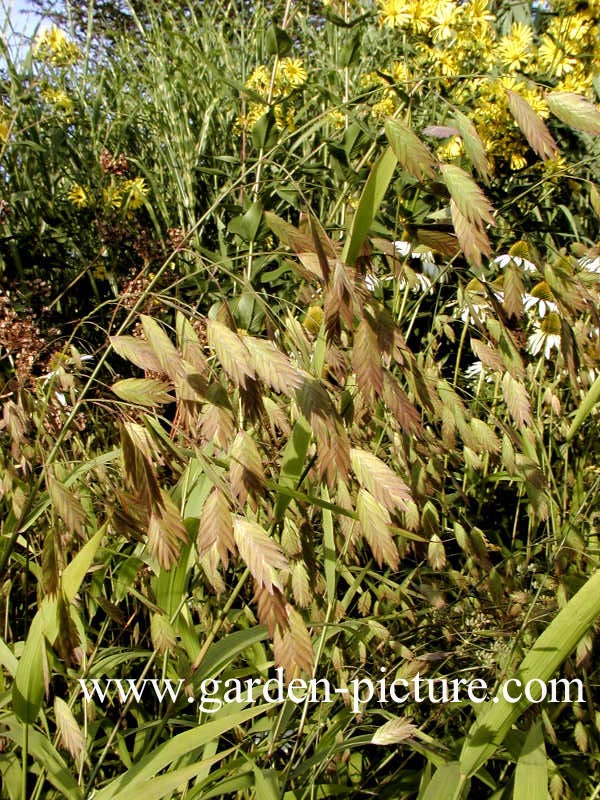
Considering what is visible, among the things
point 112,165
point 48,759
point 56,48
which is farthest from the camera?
point 56,48

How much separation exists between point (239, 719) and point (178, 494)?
343 mm

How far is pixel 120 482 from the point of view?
4.47 feet

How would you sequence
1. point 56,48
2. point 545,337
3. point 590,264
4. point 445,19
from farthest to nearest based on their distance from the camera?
point 56,48 → point 445,19 → point 545,337 → point 590,264

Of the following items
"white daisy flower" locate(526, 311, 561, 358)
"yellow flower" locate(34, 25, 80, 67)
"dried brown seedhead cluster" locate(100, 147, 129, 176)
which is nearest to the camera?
"white daisy flower" locate(526, 311, 561, 358)

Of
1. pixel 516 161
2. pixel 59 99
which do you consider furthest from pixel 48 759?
pixel 59 99

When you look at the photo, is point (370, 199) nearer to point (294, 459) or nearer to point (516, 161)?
point (294, 459)

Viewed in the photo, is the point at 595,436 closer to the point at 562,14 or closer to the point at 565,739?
the point at 565,739

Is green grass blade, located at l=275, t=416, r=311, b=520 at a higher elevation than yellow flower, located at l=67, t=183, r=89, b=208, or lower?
lower

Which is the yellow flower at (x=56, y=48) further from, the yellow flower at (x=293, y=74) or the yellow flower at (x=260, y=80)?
the yellow flower at (x=293, y=74)

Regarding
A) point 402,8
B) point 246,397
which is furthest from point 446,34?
point 246,397

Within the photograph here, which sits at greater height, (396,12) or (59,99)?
(59,99)

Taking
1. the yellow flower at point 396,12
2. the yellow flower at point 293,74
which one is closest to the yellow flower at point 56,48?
the yellow flower at point 293,74

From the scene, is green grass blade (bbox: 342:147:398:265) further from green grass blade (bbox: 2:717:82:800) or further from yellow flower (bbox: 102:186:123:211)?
yellow flower (bbox: 102:186:123:211)

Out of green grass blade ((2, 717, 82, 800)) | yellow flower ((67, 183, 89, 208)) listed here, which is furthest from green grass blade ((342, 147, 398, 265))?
yellow flower ((67, 183, 89, 208))
